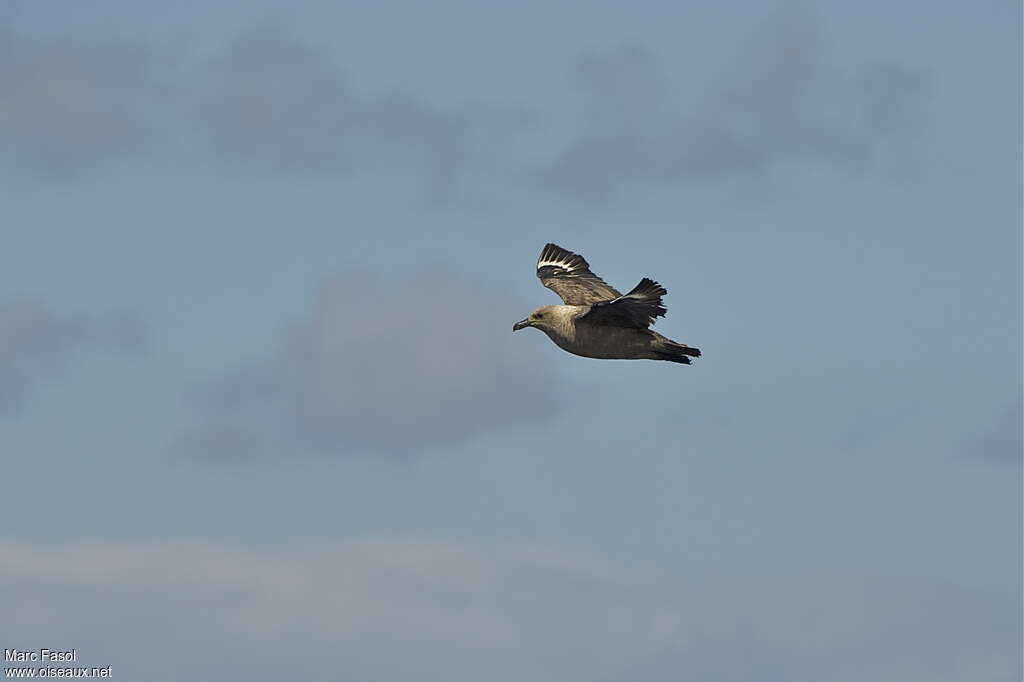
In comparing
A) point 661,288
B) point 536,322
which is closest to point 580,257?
point 536,322

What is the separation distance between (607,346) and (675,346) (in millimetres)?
1222

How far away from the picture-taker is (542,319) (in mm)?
29578

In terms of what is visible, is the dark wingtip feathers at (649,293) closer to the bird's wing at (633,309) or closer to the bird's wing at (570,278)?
the bird's wing at (633,309)

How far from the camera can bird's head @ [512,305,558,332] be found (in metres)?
29.4

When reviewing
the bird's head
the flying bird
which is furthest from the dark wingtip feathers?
the bird's head

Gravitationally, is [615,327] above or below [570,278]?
below

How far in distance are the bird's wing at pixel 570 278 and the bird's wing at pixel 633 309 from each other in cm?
322

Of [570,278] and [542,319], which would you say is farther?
[570,278]

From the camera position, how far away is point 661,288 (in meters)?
26.2

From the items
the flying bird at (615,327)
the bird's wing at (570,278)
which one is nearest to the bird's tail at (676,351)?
the flying bird at (615,327)

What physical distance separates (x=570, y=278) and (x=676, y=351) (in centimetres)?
587

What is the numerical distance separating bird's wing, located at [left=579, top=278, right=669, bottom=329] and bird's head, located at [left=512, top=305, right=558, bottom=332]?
3.45 ft

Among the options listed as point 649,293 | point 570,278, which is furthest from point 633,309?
point 570,278

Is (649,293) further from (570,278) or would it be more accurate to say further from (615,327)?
(570,278)
